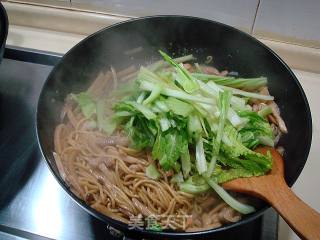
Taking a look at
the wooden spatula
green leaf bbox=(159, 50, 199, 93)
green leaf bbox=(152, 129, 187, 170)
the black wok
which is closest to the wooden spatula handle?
the wooden spatula

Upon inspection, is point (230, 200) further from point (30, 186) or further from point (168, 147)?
point (30, 186)

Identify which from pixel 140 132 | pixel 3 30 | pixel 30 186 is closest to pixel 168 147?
pixel 140 132

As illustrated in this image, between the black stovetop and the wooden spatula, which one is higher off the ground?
the wooden spatula

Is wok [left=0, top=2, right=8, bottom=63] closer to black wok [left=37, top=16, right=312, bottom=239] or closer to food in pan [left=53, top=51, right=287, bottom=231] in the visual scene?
black wok [left=37, top=16, right=312, bottom=239]

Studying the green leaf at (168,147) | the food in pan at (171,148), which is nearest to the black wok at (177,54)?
the food in pan at (171,148)

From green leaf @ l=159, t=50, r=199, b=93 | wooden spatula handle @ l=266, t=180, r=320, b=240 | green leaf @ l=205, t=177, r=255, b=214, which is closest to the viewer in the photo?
wooden spatula handle @ l=266, t=180, r=320, b=240

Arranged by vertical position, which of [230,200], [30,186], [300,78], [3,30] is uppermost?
[3,30]
